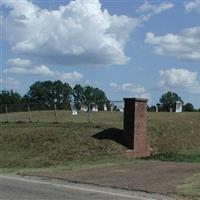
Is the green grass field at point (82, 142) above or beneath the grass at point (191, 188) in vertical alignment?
above

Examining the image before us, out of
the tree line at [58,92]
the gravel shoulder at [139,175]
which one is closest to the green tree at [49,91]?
the tree line at [58,92]

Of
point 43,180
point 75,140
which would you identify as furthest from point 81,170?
point 75,140

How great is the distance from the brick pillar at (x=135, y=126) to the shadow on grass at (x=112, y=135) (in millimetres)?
313

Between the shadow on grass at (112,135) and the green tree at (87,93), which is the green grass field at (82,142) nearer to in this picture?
the shadow on grass at (112,135)

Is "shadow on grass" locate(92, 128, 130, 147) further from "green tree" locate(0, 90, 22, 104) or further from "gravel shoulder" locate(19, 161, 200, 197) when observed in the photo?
"green tree" locate(0, 90, 22, 104)

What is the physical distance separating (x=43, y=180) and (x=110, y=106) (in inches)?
686

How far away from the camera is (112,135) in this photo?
2411cm

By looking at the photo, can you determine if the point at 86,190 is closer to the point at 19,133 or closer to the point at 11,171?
the point at 11,171

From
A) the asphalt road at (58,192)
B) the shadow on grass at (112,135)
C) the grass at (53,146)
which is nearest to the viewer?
the asphalt road at (58,192)

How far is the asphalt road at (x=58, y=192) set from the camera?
11484 mm

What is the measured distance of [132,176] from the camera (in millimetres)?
14938

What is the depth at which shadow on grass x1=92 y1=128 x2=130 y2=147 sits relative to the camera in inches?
930

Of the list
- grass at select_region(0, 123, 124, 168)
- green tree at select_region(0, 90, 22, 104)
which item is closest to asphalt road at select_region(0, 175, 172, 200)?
grass at select_region(0, 123, 124, 168)

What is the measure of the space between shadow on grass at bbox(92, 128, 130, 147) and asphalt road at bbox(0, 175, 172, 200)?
9.13m
